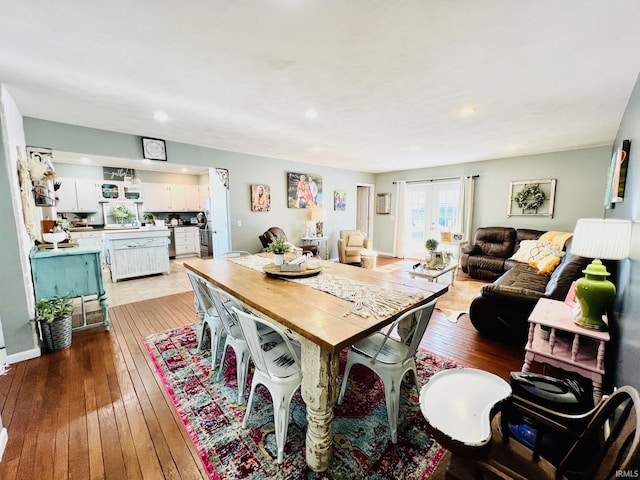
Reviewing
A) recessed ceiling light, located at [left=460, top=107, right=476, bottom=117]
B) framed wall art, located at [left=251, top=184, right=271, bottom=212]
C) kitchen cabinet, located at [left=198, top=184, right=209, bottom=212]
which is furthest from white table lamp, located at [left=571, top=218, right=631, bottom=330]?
kitchen cabinet, located at [left=198, top=184, right=209, bottom=212]

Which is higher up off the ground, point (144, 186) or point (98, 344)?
point (144, 186)

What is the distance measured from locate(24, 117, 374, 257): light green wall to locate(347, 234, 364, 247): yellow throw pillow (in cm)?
93

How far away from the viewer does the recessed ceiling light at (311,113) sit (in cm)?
289

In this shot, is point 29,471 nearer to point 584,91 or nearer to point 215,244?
point 215,244

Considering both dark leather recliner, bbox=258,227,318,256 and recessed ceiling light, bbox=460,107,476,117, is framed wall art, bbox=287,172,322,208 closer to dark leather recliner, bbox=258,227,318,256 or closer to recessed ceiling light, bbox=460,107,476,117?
dark leather recliner, bbox=258,227,318,256

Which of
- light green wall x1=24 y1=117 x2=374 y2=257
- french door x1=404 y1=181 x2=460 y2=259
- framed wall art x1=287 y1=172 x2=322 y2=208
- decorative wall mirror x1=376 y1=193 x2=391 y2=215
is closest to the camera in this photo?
light green wall x1=24 y1=117 x2=374 y2=257

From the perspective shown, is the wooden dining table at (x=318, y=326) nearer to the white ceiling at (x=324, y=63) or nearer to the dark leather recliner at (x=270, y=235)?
the white ceiling at (x=324, y=63)

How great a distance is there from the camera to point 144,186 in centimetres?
684

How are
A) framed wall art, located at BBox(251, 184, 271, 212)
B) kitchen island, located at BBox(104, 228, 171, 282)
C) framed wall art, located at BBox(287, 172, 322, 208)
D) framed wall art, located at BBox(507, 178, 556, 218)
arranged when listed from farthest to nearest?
1. framed wall art, located at BBox(287, 172, 322, 208)
2. framed wall art, located at BBox(251, 184, 271, 212)
3. framed wall art, located at BBox(507, 178, 556, 218)
4. kitchen island, located at BBox(104, 228, 171, 282)

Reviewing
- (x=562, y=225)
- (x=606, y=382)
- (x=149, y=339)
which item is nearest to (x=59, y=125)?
(x=149, y=339)

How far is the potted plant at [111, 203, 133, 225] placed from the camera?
650 cm

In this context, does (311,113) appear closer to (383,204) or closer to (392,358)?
(392,358)

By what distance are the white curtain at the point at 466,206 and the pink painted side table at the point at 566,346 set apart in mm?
4207

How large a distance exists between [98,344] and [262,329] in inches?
75.8
